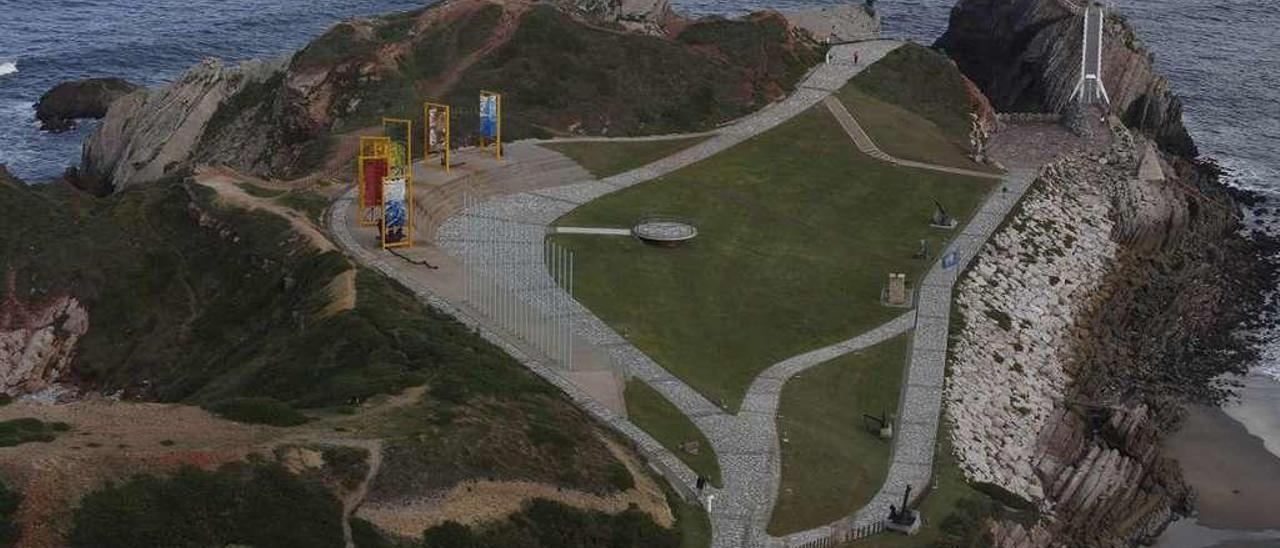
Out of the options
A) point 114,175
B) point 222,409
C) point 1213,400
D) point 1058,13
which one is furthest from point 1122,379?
point 114,175

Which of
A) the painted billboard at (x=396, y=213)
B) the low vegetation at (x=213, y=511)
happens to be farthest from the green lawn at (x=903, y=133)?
the low vegetation at (x=213, y=511)

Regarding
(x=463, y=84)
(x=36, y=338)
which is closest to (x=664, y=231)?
(x=463, y=84)

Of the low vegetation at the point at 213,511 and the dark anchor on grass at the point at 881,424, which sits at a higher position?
the low vegetation at the point at 213,511

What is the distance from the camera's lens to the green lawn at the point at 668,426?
2726 inches

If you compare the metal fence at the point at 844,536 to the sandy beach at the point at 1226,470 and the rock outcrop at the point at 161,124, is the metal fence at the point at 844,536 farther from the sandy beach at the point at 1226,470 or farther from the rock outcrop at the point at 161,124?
the rock outcrop at the point at 161,124

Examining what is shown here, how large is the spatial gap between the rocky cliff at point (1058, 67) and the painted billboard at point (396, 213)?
2711 inches

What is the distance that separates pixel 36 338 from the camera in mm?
88688

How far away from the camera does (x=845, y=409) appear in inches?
3000

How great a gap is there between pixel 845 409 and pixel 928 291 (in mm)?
19053

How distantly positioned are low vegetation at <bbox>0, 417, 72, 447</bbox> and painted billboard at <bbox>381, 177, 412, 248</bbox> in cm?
3291

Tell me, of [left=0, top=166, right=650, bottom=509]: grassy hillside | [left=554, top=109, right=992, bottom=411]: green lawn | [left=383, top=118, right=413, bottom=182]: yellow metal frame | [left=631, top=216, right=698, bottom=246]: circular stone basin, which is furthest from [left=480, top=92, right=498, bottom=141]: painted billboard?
[left=0, top=166, right=650, bottom=509]: grassy hillside

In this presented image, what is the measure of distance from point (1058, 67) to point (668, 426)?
284 ft

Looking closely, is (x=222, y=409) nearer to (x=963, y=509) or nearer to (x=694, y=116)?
(x=963, y=509)

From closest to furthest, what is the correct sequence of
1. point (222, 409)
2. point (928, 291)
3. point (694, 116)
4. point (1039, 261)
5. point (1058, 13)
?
point (222, 409)
point (928, 291)
point (1039, 261)
point (694, 116)
point (1058, 13)
